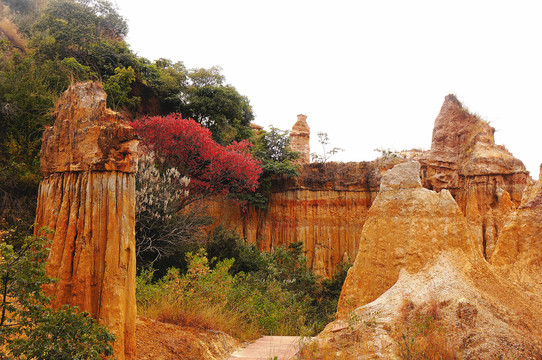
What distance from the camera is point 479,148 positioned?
Answer: 16.5m

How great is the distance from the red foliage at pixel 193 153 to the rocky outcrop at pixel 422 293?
7.95 m

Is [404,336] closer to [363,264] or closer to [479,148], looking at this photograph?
[363,264]

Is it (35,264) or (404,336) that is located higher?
(35,264)

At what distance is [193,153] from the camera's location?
1390 centimetres

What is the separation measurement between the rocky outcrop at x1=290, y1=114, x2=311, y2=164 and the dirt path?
20385 millimetres

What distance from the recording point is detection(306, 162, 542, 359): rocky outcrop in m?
4.90

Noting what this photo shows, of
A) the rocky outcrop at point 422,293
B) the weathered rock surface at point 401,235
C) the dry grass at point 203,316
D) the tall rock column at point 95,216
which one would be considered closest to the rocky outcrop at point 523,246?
the rocky outcrop at point 422,293

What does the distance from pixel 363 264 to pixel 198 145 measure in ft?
27.4

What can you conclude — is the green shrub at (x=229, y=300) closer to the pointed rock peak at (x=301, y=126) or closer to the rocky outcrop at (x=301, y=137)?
the rocky outcrop at (x=301, y=137)

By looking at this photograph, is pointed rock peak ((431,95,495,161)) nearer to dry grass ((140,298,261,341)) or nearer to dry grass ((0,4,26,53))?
dry grass ((140,298,261,341))

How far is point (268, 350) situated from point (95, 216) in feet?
12.0

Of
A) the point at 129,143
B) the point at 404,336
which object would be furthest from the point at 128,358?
the point at 404,336

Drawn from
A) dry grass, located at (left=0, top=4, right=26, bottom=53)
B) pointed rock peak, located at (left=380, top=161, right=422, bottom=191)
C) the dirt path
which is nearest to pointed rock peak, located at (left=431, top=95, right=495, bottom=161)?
pointed rock peak, located at (left=380, top=161, right=422, bottom=191)

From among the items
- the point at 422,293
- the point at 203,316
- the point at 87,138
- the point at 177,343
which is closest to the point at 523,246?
the point at 422,293
